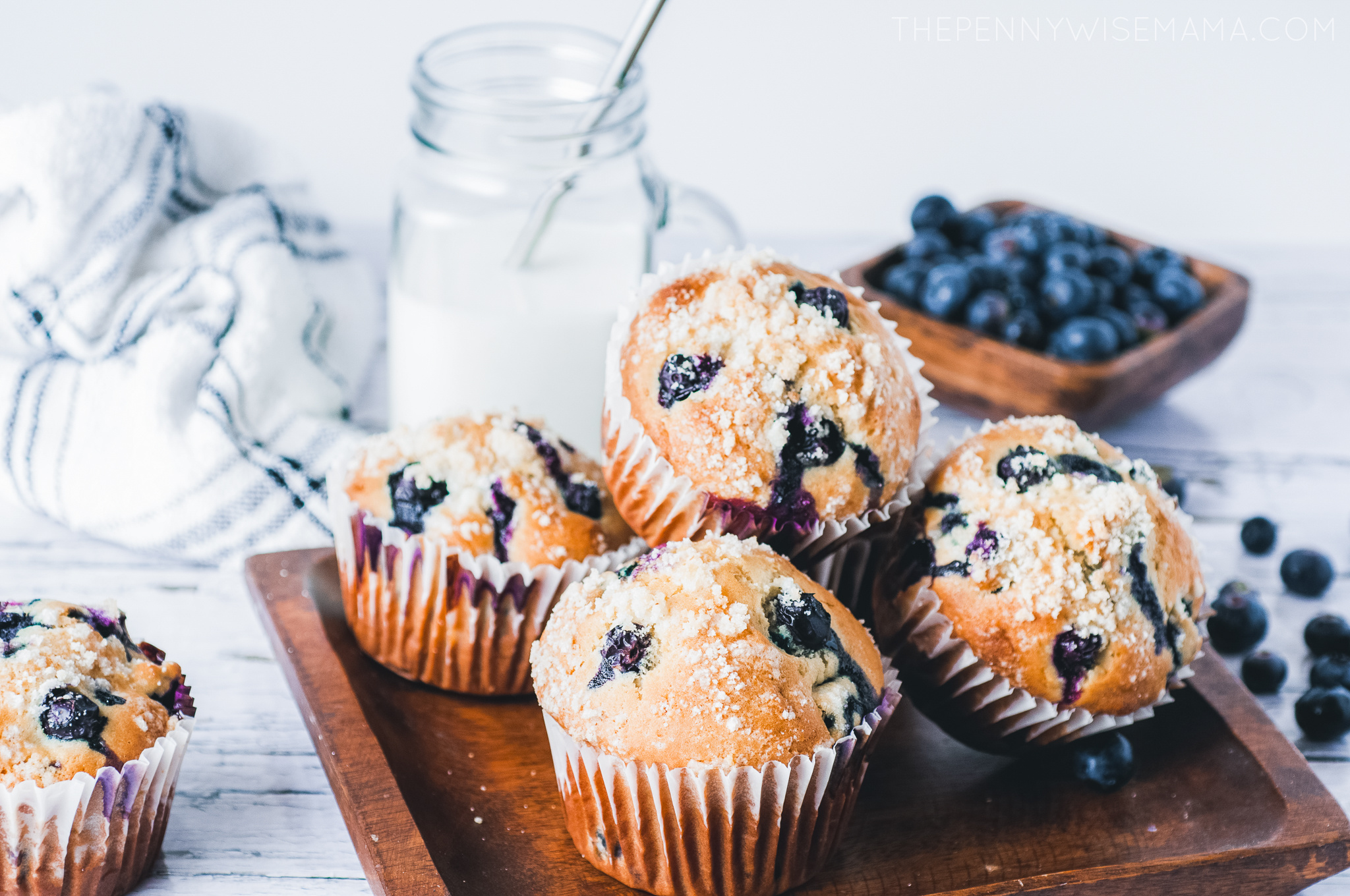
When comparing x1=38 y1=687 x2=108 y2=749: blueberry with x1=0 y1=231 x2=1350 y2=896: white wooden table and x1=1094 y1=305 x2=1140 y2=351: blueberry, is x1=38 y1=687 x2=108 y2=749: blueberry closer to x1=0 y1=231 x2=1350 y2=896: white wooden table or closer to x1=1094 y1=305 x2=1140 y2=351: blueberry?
x1=0 y1=231 x2=1350 y2=896: white wooden table

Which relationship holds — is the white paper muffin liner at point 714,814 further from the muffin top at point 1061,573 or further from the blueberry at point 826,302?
the blueberry at point 826,302

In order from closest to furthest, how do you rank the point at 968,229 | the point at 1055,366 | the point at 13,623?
the point at 13,623, the point at 1055,366, the point at 968,229

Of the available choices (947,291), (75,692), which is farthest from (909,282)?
(75,692)

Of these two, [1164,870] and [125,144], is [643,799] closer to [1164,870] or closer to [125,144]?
[1164,870]

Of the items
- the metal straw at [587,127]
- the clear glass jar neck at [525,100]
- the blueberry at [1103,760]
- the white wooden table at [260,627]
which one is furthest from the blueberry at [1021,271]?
the blueberry at [1103,760]

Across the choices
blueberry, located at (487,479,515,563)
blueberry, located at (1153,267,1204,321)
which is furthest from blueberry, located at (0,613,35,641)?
blueberry, located at (1153,267,1204,321)

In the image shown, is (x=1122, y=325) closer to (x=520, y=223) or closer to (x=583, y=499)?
(x=520, y=223)
